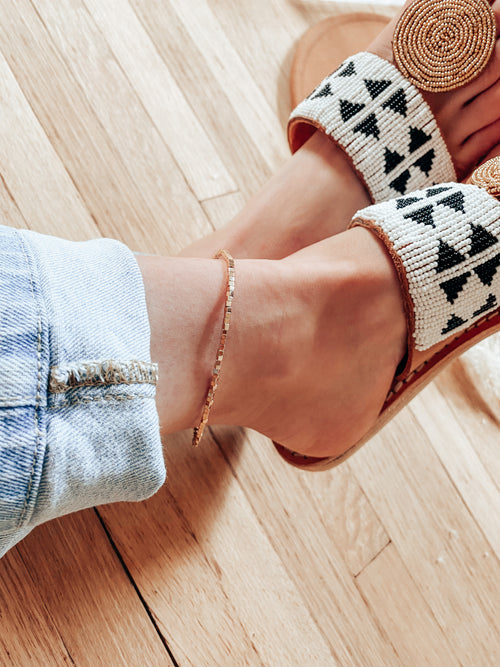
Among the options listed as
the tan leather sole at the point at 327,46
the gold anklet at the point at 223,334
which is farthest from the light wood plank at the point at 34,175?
the tan leather sole at the point at 327,46

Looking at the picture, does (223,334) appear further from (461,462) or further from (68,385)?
(461,462)

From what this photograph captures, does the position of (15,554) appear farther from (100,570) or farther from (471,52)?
(471,52)

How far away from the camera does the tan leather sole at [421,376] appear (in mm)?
647

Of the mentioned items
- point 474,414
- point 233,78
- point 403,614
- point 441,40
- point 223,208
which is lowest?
point 403,614

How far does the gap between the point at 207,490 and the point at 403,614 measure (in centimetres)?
26

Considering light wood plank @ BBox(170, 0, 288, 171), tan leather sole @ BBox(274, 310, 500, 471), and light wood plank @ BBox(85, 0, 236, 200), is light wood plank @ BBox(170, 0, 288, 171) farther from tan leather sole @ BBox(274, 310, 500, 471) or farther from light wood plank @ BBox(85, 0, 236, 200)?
tan leather sole @ BBox(274, 310, 500, 471)

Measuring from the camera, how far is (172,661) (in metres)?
0.55

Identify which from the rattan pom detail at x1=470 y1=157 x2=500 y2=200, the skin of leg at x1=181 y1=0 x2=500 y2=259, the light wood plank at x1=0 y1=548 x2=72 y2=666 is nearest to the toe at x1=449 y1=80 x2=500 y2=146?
the skin of leg at x1=181 y1=0 x2=500 y2=259

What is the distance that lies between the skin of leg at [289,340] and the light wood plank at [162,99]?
255 millimetres

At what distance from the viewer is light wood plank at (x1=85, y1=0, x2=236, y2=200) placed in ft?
2.56

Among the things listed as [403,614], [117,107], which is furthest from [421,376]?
[117,107]

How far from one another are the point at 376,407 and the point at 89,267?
376 mm

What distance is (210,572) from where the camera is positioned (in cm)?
60

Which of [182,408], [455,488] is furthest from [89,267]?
[455,488]
